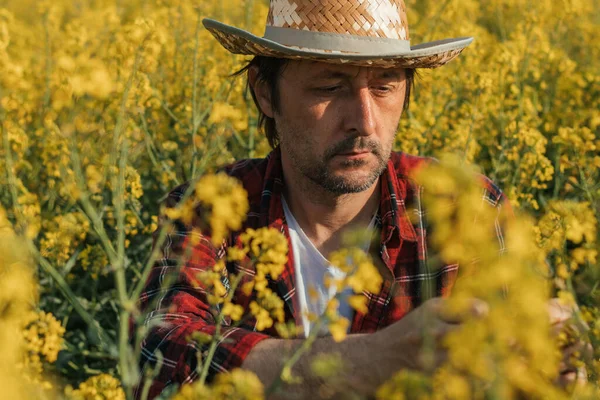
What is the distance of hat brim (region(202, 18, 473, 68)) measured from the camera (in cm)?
204

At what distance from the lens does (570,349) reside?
1.40m

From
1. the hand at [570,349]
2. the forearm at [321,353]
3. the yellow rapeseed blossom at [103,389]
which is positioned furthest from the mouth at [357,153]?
the yellow rapeseed blossom at [103,389]

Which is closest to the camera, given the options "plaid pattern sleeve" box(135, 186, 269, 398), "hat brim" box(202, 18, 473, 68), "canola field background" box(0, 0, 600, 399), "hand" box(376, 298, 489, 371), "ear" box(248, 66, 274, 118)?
"hand" box(376, 298, 489, 371)

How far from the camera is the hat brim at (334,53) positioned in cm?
204

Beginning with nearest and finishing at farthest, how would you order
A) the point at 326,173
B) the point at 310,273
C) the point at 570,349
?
the point at 570,349 < the point at 326,173 < the point at 310,273

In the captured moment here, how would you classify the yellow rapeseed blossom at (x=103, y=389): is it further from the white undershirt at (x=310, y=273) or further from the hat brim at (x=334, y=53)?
the hat brim at (x=334, y=53)

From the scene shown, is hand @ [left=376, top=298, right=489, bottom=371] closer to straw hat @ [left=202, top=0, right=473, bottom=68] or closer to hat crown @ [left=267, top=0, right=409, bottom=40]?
straw hat @ [left=202, top=0, right=473, bottom=68]

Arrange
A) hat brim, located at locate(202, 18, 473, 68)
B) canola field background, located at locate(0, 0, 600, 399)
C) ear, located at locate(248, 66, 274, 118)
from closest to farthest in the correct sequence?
canola field background, located at locate(0, 0, 600, 399) < hat brim, located at locate(202, 18, 473, 68) < ear, located at locate(248, 66, 274, 118)

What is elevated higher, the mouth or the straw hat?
the straw hat

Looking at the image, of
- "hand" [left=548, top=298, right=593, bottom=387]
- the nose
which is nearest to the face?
the nose

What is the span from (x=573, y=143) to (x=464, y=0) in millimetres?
2497

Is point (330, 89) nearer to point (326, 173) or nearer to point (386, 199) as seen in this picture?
point (326, 173)

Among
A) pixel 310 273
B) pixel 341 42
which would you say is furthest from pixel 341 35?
pixel 310 273

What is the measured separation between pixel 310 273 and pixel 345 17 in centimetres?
71
